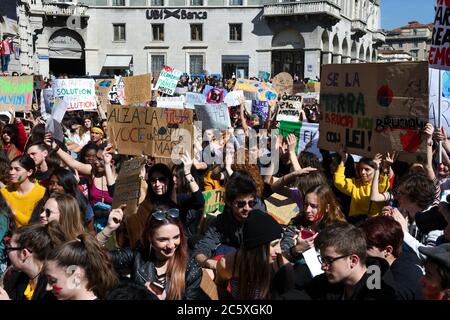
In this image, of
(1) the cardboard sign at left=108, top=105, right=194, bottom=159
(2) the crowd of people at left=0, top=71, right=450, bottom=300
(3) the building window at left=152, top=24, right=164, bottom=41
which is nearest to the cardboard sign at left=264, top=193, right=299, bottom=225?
(2) the crowd of people at left=0, top=71, right=450, bottom=300

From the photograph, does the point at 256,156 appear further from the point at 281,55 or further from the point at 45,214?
the point at 281,55

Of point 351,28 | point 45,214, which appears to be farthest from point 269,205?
point 351,28

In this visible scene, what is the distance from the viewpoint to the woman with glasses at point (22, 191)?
203 inches

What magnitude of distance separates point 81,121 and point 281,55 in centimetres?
3661

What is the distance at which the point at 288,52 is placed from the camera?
4600 cm

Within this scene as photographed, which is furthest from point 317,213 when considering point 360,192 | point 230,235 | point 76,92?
point 76,92

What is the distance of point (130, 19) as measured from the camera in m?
47.4

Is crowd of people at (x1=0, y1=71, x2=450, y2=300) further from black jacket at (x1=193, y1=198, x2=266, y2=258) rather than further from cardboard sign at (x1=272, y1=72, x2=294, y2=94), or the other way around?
cardboard sign at (x1=272, y1=72, x2=294, y2=94)

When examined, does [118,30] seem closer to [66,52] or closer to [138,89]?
[66,52]

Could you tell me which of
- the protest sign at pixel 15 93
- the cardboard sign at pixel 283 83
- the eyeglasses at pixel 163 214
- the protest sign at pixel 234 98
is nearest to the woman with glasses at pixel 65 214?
the eyeglasses at pixel 163 214

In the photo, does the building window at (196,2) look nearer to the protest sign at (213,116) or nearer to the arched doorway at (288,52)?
the arched doorway at (288,52)

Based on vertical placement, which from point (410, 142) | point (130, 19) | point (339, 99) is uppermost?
point (130, 19)

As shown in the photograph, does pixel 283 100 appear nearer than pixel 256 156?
No
